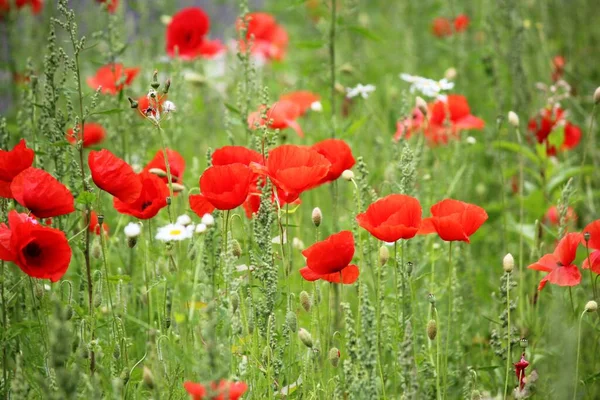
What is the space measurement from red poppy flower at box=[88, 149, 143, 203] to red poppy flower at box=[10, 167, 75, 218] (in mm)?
81

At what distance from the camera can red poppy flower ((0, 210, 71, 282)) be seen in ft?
5.20

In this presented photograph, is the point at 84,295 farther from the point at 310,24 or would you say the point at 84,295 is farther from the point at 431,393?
the point at 310,24

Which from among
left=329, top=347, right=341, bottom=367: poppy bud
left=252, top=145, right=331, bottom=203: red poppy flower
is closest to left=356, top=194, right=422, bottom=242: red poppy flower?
left=252, top=145, right=331, bottom=203: red poppy flower

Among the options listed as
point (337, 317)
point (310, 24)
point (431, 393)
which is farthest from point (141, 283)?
point (310, 24)

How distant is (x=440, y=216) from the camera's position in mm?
1805

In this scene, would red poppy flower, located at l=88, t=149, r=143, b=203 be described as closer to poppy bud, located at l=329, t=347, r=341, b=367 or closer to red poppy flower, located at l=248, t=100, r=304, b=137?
poppy bud, located at l=329, t=347, r=341, b=367

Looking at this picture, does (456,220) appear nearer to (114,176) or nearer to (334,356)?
(334,356)

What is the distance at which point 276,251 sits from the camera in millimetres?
2061

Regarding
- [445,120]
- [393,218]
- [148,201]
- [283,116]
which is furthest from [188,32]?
[393,218]

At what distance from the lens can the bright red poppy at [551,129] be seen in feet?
9.00

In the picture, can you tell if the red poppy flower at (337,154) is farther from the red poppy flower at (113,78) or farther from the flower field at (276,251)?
the red poppy flower at (113,78)

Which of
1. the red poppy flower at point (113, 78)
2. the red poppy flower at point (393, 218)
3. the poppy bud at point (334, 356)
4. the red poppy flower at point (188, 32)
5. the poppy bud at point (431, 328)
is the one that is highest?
the red poppy flower at point (188, 32)

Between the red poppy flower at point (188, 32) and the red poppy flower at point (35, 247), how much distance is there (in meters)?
1.61

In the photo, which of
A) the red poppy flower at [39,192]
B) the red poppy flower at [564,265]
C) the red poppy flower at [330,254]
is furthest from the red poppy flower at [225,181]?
the red poppy flower at [564,265]
